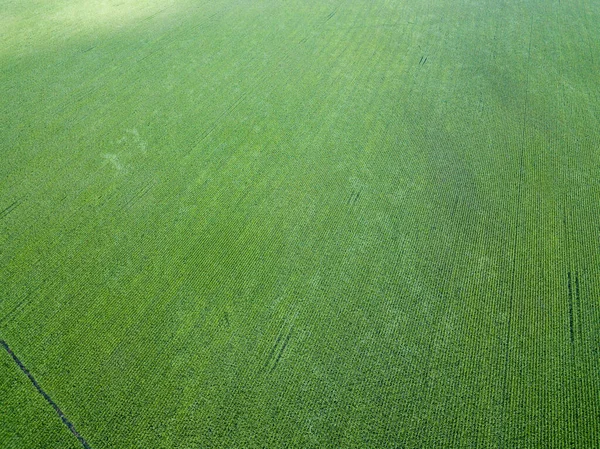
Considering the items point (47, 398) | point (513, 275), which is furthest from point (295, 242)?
point (47, 398)

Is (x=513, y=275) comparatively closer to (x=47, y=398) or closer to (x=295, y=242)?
(x=295, y=242)

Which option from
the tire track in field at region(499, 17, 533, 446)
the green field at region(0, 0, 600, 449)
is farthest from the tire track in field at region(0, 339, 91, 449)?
the tire track in field at region(499, 17, 533, 446)

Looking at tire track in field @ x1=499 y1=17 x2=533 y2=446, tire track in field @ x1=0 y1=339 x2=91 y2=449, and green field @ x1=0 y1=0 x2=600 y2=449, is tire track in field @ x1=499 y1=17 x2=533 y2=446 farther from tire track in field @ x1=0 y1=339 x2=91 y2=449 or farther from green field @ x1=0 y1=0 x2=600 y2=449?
tire track in field @ x1=0 y1=339 x2=91 y2=449

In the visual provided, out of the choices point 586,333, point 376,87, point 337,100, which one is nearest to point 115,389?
point 586,333

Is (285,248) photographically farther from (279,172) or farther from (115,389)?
(115,389)

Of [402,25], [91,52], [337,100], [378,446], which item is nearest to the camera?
[378,446]

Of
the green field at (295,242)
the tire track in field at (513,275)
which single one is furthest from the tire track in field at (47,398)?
the tire track in field at (513,275)
